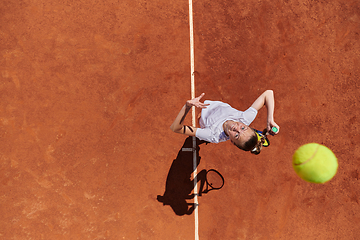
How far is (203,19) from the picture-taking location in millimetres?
5266

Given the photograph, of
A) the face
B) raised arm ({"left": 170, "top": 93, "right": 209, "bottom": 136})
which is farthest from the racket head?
the face

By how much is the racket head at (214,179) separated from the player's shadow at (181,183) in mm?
107

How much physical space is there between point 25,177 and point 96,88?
8.76 feet

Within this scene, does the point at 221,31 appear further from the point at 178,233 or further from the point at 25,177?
the point at 25,177

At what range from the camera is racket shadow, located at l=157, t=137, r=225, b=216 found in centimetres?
497

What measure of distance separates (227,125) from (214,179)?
236 centimetres

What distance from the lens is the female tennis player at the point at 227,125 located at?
9.50 feet

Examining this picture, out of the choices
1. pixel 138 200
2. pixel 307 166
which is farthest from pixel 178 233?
pixel 307 166

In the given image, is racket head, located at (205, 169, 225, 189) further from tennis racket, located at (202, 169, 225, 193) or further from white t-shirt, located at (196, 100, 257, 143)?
white t-shirt, located at (196, 100, 257, 143)

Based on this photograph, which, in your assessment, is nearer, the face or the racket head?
the face

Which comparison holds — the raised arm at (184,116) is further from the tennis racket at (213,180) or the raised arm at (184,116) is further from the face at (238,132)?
the tennis racket at (213,180)

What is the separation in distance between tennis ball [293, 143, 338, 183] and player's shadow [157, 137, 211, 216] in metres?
2.33

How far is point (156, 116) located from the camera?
5031 millimetres

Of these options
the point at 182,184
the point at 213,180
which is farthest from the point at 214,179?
the point at 182,184
